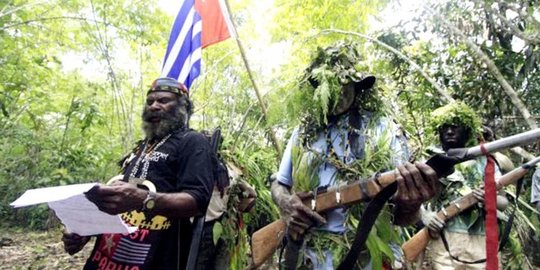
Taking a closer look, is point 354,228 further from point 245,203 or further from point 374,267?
point 245,203

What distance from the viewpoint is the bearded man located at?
1.87m

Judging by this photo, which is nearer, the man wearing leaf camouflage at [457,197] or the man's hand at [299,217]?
the man's hand at [299,217]

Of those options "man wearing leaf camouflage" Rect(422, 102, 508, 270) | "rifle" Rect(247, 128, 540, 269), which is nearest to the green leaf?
"rifle" Rect(247, 128, 540, 269)

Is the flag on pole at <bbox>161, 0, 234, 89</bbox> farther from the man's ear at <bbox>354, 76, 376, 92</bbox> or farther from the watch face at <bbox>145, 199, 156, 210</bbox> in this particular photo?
the watch face at <bbox>145, 199, 156, 210</bbox>

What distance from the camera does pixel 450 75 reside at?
5.47 meters

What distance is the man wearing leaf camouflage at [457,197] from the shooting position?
10.7 feet

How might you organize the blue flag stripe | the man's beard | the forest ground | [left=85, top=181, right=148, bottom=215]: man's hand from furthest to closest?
the forest ground
the blue flag stripe
the man's beard
[left=85, top=181, right=148, bottom=215]: man's hand

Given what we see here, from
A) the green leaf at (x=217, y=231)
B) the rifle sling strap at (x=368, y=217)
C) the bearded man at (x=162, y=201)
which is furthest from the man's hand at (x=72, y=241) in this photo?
the rifle sling strap at (x=368, y=217)

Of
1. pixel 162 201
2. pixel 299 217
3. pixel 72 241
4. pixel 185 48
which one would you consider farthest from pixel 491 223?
pixel 185 48

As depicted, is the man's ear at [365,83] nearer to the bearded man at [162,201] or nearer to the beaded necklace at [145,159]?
the bearded man at [162,201]

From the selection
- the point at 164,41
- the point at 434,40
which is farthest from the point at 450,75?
the point at 164,41

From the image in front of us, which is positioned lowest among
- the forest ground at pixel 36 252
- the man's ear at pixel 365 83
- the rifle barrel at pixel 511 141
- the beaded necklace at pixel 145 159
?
the forest ground at pixel 36 252

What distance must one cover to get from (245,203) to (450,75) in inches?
140

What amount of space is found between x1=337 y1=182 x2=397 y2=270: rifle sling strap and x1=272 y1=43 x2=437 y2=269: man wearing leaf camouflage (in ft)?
0.67
